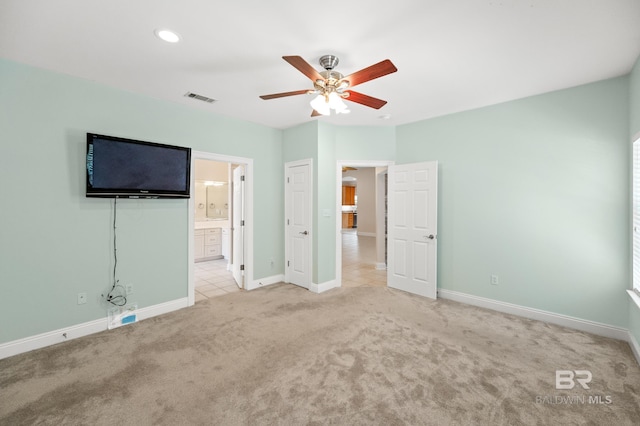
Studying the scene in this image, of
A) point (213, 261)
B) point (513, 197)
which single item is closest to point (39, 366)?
point (213, 261)

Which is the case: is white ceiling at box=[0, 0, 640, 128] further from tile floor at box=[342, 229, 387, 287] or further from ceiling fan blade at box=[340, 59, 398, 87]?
tile floor at box=[342, 229, 387, 287]

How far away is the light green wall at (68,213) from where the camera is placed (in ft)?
8.26

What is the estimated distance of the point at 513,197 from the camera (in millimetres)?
3438

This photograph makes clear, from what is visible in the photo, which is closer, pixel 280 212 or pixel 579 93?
pixel 579 93

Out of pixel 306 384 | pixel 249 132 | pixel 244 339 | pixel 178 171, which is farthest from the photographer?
pixel 249 132

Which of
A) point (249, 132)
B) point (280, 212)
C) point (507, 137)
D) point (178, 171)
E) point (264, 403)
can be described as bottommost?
point (264, 403)

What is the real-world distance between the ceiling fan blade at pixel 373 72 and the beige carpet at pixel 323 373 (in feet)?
7.71

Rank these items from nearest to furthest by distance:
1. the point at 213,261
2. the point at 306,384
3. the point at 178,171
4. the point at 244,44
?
1. the point at 306,384
2. the point at 244,44
3. the point at 178,171
4. the point at 213,261

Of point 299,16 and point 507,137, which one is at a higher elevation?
point 299,16

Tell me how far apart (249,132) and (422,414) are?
4.07m

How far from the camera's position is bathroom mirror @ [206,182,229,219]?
714cm

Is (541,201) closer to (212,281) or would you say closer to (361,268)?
(361,268)

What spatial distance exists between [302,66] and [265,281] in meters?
3.53

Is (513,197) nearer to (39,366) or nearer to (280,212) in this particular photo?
(280,212)
